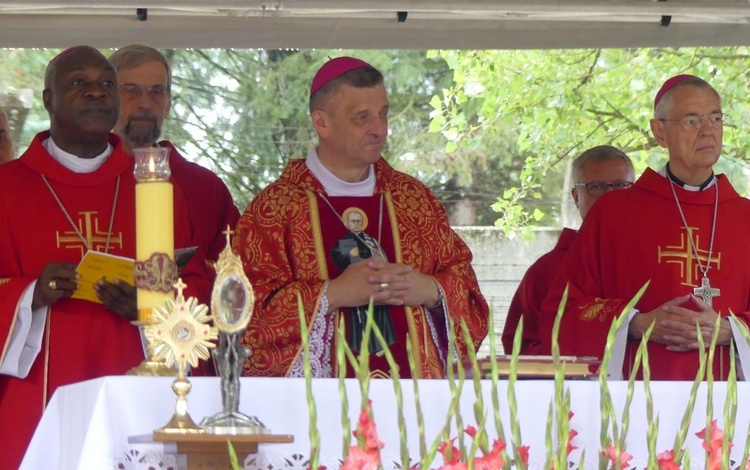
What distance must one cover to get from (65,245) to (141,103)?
1.24 m

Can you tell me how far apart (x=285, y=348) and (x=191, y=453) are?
172cm

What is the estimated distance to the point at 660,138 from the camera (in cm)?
553

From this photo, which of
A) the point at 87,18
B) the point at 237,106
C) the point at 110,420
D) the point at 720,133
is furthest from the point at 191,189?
the point at 237,106

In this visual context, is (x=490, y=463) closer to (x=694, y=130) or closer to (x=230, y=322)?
(x=230, y=322)

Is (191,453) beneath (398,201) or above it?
beneath

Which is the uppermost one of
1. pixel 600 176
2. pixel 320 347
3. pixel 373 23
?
pixel 373 23

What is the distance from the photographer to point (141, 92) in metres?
5.68

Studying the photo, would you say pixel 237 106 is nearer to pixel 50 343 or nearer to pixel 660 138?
pixel 660 138

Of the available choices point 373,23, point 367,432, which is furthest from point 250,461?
point 373,23

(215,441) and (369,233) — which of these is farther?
(369,233)

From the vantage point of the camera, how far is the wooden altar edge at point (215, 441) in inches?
106

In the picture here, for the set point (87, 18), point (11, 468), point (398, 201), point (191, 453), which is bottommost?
point (11, 468)

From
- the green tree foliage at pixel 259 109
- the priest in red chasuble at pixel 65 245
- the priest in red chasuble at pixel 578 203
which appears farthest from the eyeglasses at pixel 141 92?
the green tree foliage at pixel 259 109

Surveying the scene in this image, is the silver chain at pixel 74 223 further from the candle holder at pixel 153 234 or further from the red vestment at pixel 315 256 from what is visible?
the candle holder at pixel 153 234
